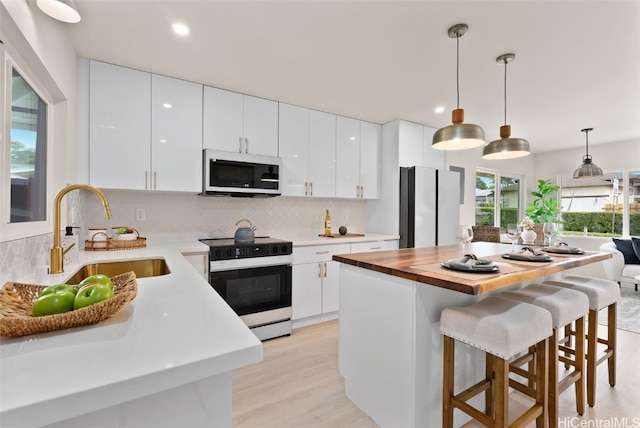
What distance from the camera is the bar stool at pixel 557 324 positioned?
155 cm

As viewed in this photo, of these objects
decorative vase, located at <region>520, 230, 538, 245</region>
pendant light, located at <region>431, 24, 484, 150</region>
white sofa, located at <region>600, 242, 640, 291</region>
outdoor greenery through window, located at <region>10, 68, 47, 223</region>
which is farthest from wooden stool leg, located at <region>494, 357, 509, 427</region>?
white sofa, located at <region>600, 242, 640, 291</region>

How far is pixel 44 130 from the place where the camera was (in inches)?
72.2

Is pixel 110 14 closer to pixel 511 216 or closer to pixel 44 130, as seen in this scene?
pixel 44 130

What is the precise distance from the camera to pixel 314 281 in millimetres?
3193

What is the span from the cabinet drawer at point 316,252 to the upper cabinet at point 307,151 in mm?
650

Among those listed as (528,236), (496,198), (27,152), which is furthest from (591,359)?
(496,198)

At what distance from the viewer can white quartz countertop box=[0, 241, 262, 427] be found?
1.56 feet

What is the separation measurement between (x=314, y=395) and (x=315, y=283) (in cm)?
131

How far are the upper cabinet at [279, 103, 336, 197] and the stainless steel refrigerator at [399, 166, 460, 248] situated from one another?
0.97m

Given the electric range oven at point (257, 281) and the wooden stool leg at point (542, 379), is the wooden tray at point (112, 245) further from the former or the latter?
the wooden stool leg at point (542, 379)

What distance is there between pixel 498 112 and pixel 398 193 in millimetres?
1491

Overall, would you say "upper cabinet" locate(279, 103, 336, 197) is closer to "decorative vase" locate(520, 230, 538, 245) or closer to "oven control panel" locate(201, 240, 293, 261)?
"oven control panel" locate(201, 240, 293, 261)

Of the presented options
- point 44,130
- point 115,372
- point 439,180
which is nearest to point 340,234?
point 439,180

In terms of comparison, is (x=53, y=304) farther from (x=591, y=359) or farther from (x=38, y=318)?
(x=591, y=359)
